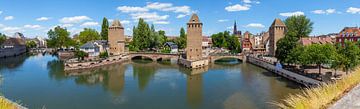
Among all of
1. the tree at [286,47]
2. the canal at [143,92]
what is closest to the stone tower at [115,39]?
the canal at [143,92]

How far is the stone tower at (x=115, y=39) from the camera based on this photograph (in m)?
53.0

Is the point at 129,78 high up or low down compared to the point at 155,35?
down

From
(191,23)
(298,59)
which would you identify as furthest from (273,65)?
(191,23)

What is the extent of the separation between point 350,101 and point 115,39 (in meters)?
51.7

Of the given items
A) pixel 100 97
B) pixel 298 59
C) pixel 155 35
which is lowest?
pixel 100 97

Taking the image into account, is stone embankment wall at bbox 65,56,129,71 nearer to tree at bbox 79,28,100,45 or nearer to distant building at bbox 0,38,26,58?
tree at bbox 79,28,100,45

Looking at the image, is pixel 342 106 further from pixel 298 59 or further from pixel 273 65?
pixel 273 65

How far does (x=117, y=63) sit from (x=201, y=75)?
1801 cm

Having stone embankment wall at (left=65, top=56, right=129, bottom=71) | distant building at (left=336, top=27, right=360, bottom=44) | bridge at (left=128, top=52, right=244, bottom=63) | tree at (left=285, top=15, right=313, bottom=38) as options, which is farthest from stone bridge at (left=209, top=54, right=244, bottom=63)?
distant building at (left=336, top=27, right=360, bottom=44)

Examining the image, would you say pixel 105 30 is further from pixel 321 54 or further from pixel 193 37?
pixel 321 54

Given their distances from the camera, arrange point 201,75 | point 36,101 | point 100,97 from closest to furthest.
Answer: point 36,101
point 100,97
point 201,75

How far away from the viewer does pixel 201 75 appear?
32.9 metres

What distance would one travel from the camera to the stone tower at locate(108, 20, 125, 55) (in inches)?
2085

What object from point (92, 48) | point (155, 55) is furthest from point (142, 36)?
point (92, 48)
